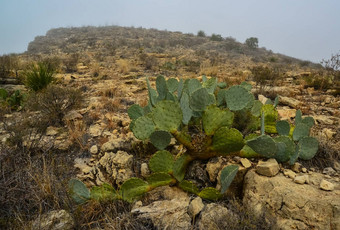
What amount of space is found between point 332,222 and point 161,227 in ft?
3.74

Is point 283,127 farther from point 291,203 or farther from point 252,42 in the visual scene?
point 252,42

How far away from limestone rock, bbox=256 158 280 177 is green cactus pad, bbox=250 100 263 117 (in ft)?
2.77

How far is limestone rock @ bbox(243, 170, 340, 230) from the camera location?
144cm

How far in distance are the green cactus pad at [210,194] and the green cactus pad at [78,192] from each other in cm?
99

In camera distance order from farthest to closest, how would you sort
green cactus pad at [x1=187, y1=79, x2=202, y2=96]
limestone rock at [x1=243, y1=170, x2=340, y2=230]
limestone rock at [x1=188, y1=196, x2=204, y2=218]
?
green cactus pad at [x1=187, y1=79, x2=202, y2=96], limestone rock at [x1=188, y1=196, x2=204, y2=218], limestone rock at [x1=243, y1=170, x2=340, y2=230]

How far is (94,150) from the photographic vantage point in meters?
2.74

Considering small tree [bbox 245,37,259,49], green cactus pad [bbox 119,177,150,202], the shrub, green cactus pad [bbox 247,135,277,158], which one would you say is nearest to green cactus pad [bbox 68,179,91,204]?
green cactus pad [bbox 119,177,150,202]

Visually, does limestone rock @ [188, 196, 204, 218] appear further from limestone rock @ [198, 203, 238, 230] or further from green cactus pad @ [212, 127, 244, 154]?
green cactus pad @ [212, 127, 244, 154]

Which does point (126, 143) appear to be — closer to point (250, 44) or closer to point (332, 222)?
point (332, 222)

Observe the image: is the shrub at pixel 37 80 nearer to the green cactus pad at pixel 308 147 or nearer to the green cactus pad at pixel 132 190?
the green cactus pad at pixel 132 190

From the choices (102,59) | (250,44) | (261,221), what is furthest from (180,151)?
(250,44)

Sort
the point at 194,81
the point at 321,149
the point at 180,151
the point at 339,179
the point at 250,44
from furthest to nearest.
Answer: the point at 250,44, the point at 194,81, the point at 180,151, the point at 321,149, the point at 339,179

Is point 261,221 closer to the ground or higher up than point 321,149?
closer to the ground

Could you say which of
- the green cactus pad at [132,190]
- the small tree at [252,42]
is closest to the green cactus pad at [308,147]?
the green cactus pad at [132,190]
